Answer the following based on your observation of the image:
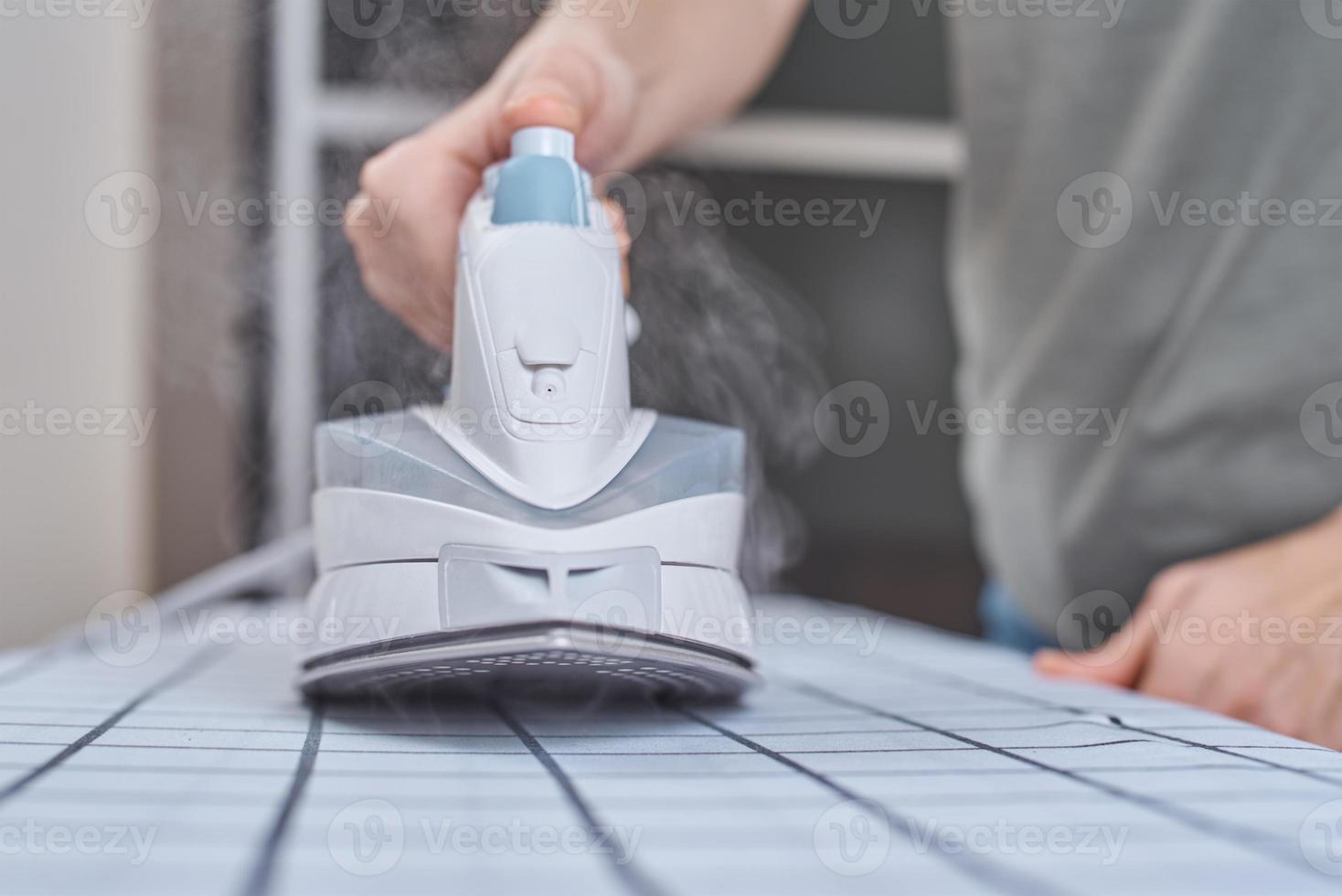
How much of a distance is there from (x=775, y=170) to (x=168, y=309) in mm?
993

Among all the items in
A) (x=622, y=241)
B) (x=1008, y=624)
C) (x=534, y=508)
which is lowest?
(x=1008, y=624)

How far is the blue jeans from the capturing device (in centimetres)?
112

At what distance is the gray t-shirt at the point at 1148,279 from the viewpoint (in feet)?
2.70

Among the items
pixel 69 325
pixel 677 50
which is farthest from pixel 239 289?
pixel 677 50

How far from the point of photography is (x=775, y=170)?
1778 mm

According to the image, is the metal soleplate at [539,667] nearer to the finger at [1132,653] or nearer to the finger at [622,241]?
the finger at [622,241]

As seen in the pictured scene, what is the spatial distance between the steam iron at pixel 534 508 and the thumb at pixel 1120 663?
1.13 ft

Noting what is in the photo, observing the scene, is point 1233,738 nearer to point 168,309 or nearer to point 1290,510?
point 1290,510

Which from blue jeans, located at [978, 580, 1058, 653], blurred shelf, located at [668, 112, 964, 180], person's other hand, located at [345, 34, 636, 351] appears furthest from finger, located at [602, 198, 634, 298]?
blurred shelf, located at [668, 112, 964, 180]

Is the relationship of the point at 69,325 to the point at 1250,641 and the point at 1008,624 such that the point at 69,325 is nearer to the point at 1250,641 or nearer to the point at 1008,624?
the point at 1008,624

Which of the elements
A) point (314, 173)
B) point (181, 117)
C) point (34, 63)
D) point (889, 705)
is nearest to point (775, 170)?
point (314, 173)

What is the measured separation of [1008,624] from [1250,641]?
49 cm

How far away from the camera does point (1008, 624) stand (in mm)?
1174

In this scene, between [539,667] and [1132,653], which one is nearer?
[539,667]
